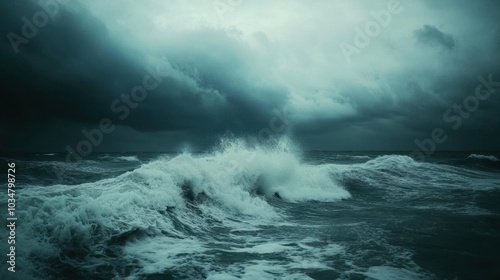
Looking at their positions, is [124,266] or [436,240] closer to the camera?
[124,266]

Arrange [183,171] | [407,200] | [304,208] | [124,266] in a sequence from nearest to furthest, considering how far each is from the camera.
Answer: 1. [124,266]
2. [183,171]
3. [304,208]
4. [407,200]

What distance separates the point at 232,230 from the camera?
369 inches

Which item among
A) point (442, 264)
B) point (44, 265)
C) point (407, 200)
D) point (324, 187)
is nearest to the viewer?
point (44, 265)

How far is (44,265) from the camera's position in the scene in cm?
542

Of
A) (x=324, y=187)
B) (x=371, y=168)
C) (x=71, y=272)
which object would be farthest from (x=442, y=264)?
(x=371, y=168)

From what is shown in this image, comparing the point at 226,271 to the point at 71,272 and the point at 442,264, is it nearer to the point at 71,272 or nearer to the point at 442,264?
the point at 71,272

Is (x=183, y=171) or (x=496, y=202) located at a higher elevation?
(x=183, y=171)

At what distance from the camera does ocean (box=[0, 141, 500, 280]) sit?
5875 millimetres

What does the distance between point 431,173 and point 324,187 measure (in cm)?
1290

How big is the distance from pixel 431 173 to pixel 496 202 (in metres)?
12.0

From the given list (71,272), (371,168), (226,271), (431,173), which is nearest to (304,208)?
(226,271)

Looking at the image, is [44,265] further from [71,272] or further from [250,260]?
[250,260]

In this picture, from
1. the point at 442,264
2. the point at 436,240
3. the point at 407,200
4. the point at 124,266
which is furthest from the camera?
the point at 407,200

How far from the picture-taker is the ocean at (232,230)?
588 centimetres
